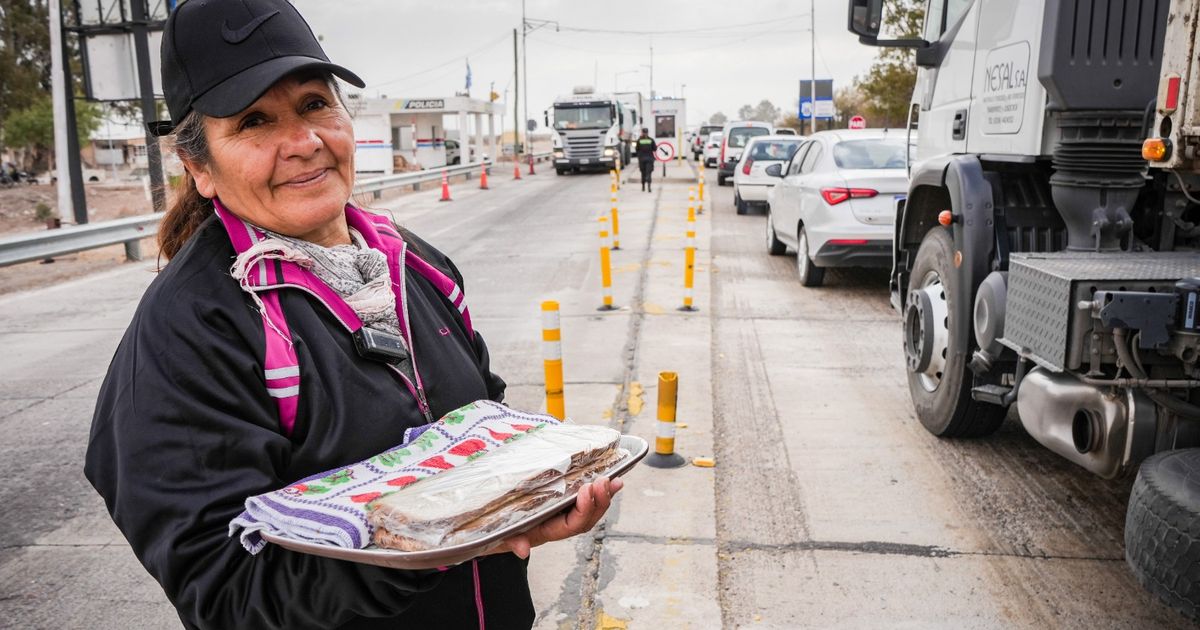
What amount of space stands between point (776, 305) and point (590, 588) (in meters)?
6.42

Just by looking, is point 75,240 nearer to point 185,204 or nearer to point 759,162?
point 759,162

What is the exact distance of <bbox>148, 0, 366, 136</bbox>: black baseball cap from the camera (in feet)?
4.85

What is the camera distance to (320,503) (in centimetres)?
134

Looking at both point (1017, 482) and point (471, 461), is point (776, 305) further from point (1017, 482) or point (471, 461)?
point (471, 461)

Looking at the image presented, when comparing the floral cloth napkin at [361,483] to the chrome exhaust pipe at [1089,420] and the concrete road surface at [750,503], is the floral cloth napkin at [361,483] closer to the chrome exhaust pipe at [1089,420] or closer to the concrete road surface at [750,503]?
the concrete road surface at [750,503]

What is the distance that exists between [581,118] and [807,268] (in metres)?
26.6

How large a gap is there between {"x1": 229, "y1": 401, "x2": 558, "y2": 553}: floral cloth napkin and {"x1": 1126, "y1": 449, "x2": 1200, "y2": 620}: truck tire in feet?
7.11

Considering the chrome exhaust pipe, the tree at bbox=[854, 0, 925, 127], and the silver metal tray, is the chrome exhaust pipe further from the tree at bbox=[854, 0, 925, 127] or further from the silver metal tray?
the tree at bbox=[854, 0, 925, 127]

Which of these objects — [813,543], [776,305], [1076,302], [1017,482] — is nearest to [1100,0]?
[1076,302]

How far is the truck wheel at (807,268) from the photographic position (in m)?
10.5

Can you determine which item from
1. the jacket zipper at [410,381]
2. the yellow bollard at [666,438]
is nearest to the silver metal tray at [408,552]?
the jacket zipper at [410,381]

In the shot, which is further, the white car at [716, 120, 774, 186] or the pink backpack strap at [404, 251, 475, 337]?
the white car at [716, 120, 774, 186]

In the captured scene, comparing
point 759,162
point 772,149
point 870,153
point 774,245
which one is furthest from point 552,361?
point 772,149

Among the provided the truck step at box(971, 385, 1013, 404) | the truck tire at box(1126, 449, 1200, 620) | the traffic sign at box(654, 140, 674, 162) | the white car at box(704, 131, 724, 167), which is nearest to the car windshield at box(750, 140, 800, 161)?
the traffic sign at box(654, 140, 674, 162)
